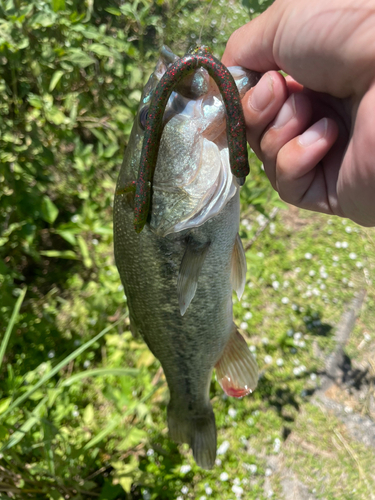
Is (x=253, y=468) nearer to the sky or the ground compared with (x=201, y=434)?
nearer to the ground

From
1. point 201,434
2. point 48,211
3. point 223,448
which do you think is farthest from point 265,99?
point 223,448

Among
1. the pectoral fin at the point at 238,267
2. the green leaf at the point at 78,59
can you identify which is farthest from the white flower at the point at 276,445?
the green leaf at the point at 78,59

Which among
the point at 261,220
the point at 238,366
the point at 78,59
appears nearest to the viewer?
the point at 238,366

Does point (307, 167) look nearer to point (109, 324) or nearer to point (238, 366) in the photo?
point (238, 366)

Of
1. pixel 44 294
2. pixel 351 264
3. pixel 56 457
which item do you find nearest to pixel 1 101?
pixel 44 294

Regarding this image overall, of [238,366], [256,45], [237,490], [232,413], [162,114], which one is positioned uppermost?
[256,45]

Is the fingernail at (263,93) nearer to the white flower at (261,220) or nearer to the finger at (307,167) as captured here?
the finger at (307,167)
